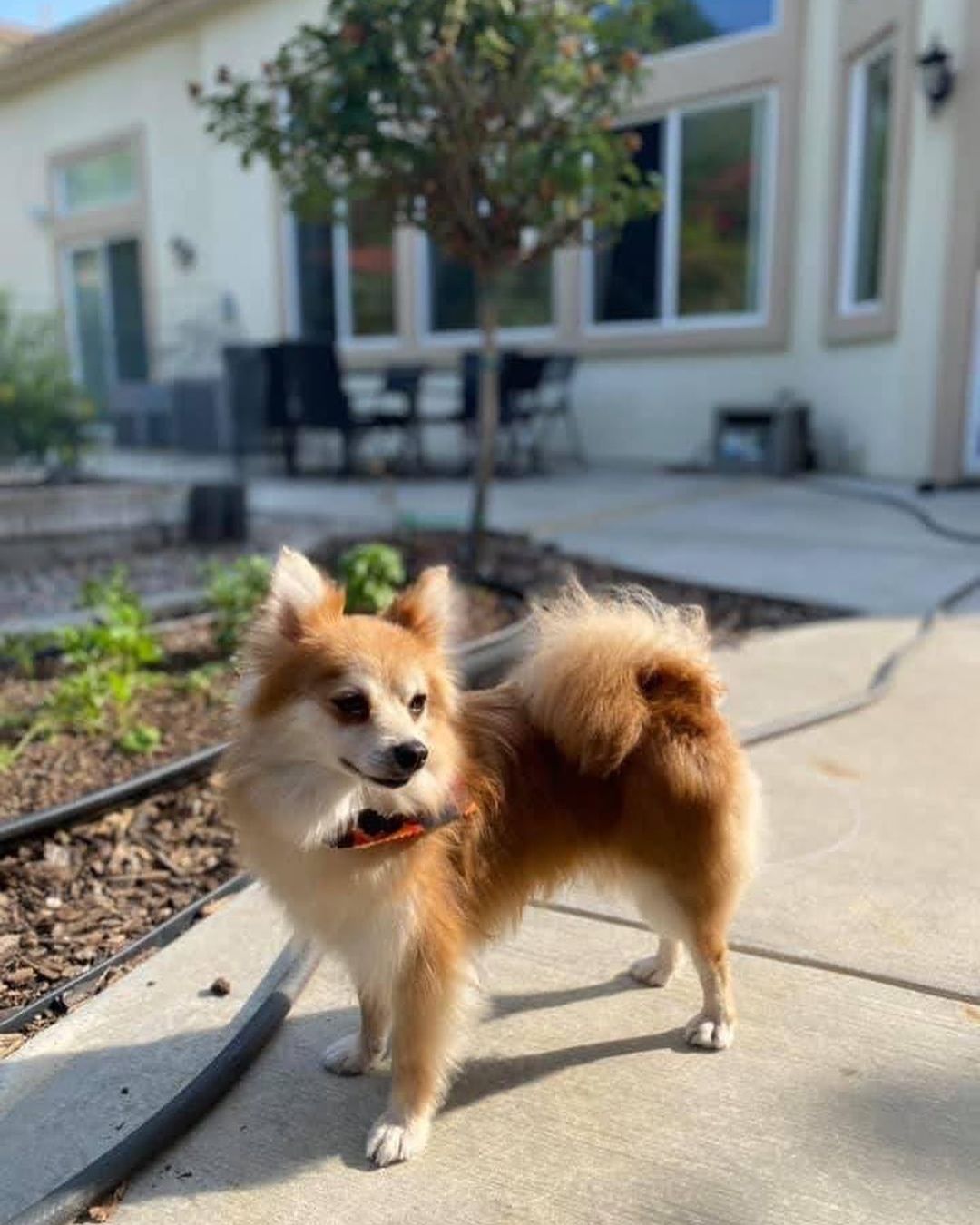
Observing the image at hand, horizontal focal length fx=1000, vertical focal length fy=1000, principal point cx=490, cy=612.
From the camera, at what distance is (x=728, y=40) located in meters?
10.7

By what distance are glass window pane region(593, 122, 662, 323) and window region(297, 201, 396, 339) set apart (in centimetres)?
337

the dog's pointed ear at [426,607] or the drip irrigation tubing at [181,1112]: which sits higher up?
the dog's pointed ear at [426,607]

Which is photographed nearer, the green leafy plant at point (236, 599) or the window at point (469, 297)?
the green leafy plant at point (236, 599)

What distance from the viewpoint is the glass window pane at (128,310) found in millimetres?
16750

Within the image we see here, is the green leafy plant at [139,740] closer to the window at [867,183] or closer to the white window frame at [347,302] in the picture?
the window at [867,183]

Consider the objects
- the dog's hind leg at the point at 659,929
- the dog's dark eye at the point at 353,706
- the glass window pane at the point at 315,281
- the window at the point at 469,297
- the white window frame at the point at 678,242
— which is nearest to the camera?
the dog's dark eye at the point at 353,706

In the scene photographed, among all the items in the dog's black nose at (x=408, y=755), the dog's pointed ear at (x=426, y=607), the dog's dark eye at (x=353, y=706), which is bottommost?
the dog's black nose at (x=408, y=755)

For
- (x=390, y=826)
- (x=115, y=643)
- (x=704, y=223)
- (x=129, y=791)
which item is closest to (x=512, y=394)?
(x=704, y=223)

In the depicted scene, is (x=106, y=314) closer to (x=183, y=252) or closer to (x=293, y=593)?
(x=183, y=252)

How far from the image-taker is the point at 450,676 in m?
2.07

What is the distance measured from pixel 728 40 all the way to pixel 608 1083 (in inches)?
447

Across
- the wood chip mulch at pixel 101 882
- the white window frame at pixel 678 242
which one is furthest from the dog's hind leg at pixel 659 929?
the white window frame at pixel 678 242

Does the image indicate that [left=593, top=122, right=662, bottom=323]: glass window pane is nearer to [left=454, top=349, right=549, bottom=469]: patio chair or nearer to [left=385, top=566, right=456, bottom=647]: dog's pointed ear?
[left=454, top=349, right=549, bottom=469]: patio chair

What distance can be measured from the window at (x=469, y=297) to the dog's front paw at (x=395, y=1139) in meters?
11.6
